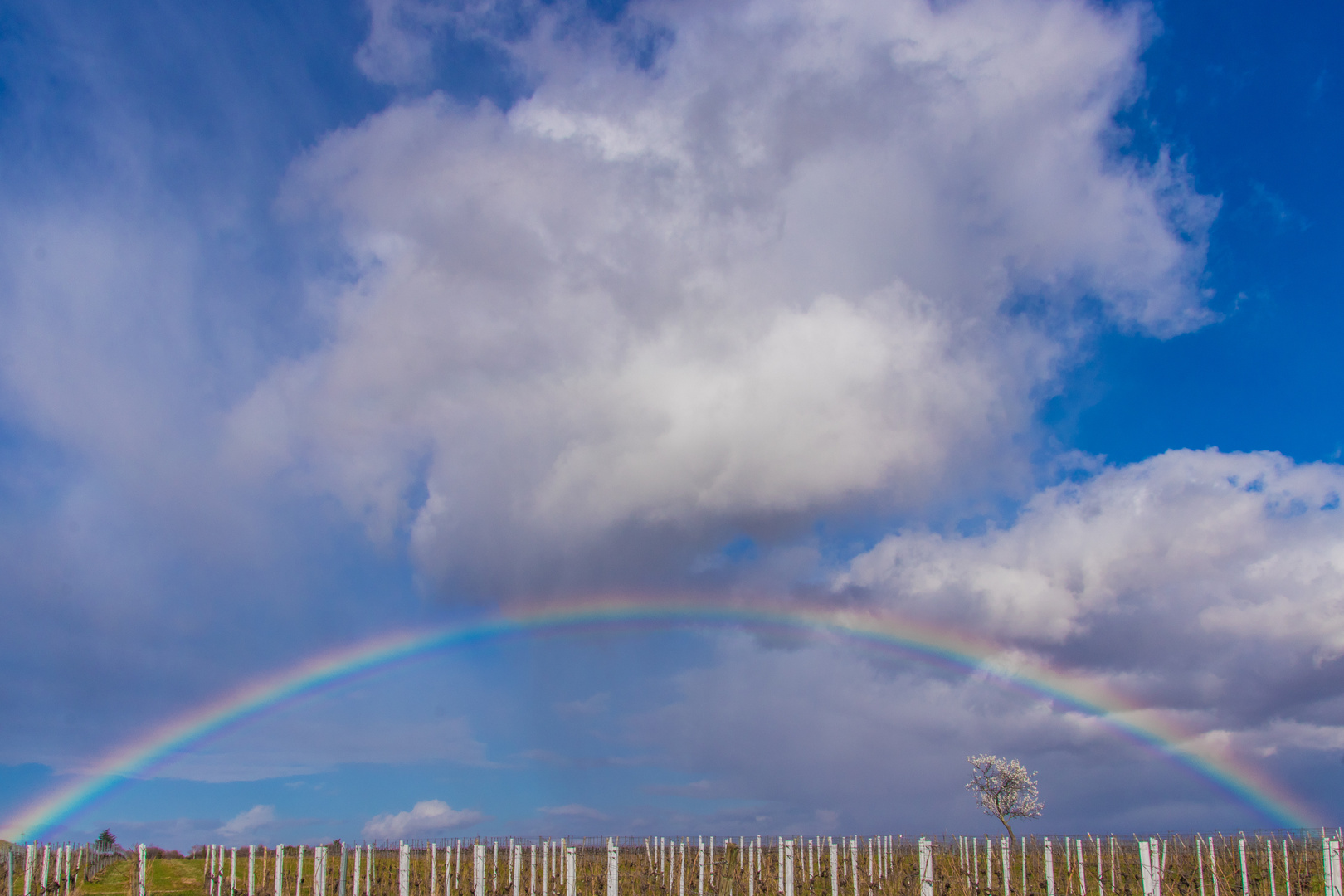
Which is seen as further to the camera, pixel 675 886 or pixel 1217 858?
pixel 1217 858

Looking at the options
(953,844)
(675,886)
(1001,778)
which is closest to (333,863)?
(675,886)

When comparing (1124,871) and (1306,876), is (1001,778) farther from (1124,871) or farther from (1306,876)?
(1306,876)

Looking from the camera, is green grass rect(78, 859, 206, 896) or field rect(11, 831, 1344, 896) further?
green grass rect(78, 859, 206, 896)

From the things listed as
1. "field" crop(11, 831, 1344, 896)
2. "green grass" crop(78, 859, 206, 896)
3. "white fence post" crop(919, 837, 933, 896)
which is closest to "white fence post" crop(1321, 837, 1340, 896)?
"field" crop(11, 831, 1344, 896)

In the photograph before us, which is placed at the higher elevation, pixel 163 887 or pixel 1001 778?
pixel 1001 778

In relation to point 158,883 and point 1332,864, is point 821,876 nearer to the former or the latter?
point 1332,864

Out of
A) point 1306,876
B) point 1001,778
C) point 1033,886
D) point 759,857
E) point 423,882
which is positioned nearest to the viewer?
point 1306,876

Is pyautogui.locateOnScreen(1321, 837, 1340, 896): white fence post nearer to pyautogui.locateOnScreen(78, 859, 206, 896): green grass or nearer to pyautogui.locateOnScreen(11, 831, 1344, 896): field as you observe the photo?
pyautogui.locateOnScreen(11, 831, 1344, 896): field

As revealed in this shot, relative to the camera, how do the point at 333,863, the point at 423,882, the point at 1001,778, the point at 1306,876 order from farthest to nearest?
the point at 1001,778 → the point at 333,863 → the point at 423,882 → the point at 1306,876

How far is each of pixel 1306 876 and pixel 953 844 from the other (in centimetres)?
1624

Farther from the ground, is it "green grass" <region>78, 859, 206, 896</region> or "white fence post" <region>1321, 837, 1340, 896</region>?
"white fence post" <region>1321, 837, 1340, 896</region>

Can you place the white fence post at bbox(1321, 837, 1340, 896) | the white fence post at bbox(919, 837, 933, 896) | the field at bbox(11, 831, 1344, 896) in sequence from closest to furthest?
the white fence post at bbox(1321, 837, 1340, 896), the white fence post at bbox(919, 837, 933, 896), the field at bbox(11, 831, 1344, 896)

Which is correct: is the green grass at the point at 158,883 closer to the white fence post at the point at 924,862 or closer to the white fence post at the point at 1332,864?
the white fence post at the point at 924,862

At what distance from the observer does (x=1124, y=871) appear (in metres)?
34.7
